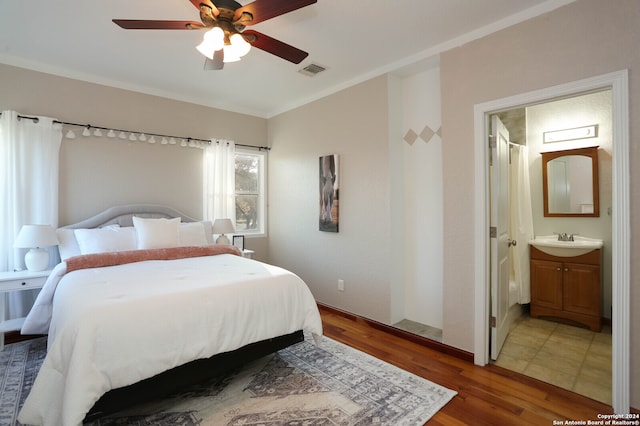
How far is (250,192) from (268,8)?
10.9ft

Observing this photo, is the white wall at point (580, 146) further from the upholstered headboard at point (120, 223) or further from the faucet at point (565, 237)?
the upholstered headboard at point (120, 223)

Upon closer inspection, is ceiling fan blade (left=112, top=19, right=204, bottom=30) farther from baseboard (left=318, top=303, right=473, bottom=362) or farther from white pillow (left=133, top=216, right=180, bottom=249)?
baseboard (left=318, top=303, right=473, bottom=362)

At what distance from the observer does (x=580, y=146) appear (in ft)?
11.7

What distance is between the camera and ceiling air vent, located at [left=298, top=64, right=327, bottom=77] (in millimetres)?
3223

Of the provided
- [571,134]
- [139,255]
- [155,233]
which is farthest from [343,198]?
[571,134]

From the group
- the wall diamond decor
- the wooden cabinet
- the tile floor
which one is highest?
the wall diamond decor

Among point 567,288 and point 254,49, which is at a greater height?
point 254,49

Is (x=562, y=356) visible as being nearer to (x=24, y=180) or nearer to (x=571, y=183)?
(x=571, y=183)

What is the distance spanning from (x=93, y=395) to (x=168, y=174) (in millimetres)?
2930

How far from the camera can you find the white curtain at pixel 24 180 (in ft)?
9.78

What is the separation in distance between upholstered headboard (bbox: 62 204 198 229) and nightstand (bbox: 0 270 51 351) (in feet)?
2.01

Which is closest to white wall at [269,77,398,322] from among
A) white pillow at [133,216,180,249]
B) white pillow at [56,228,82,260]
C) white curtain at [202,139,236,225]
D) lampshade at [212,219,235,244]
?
white curtain at [202,139,236,225]

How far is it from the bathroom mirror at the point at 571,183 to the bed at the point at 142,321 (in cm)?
325

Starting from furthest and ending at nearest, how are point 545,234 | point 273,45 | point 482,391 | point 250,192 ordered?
1. point 250,192
2. point 545,234
3. point 482,391
4. point 273,45
